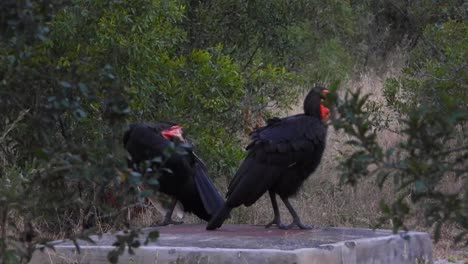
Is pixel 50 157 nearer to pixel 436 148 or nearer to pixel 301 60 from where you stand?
pixel 436 148

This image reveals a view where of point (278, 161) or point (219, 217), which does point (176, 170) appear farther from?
point (278, 161)

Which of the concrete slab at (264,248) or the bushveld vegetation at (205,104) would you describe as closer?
the bushveld vegetation at (205,104)

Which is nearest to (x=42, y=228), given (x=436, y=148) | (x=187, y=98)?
(x=187, y=98)

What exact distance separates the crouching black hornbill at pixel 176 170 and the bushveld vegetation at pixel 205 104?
1.02 feet

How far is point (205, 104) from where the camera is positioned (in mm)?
8047

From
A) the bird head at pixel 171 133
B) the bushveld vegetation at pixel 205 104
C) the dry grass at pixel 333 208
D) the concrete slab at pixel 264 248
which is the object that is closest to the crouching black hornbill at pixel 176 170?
the bird head at pixel 171 133

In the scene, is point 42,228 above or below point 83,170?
below

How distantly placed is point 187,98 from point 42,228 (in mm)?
1661

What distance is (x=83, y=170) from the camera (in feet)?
9.12

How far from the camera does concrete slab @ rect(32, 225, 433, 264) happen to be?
5227 mm

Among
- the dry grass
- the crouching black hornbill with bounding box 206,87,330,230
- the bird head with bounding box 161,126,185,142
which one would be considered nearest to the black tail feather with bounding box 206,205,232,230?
the crouching black hornbill with bounding box 206,87,330,230

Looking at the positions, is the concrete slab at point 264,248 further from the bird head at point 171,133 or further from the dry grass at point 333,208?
the dry grass at point 333,208

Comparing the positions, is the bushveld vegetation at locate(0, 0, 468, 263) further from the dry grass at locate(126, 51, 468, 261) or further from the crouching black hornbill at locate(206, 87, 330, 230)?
the crouching black hornbill at locate(206, 87, 330, 230)

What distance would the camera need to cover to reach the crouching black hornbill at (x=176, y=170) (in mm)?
6801
